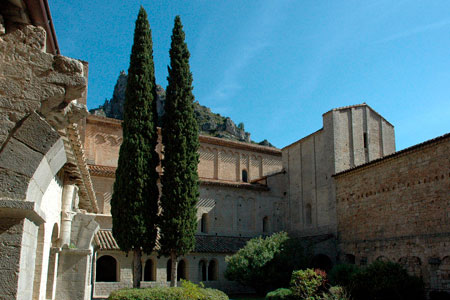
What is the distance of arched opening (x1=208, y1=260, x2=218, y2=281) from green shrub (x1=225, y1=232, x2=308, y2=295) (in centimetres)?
296

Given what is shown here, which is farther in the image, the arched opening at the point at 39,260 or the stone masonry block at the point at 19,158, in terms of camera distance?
the arched opening at the point at 39,260

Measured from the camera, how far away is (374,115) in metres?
29.5

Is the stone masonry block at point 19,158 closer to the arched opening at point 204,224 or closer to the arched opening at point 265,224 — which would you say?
the arched opening at point 204,224

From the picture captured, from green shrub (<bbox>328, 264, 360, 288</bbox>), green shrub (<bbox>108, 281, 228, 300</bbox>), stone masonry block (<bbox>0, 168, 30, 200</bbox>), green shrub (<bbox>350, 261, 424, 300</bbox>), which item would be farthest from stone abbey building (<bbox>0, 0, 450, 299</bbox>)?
green shrub (<bbox>328, 264, 360, 288</bbox>)

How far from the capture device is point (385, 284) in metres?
17.2

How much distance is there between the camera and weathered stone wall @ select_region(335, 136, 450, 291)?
19.0m

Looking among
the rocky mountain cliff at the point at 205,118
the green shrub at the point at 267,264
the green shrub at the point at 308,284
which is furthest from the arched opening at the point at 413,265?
the rocky mountain cliff at the point at 205,118

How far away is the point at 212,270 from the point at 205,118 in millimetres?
47614

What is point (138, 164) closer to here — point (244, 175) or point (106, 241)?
point (106, 241)

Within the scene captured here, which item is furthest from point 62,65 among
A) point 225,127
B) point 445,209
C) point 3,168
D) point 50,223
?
point 225,127

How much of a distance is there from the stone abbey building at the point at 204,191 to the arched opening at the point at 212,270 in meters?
0.09

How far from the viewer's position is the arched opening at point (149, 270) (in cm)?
2694

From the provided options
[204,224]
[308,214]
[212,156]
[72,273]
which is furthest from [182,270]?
[72,273]

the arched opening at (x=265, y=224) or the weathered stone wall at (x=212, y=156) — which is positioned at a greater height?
the weathered stone wall at (x=212, y=156)
